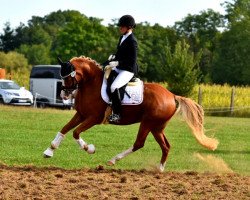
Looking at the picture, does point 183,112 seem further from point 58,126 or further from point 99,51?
point 99,51

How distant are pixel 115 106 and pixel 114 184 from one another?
7.61 feet

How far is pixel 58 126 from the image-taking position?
25578 millimetres

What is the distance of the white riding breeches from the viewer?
39.1 ft

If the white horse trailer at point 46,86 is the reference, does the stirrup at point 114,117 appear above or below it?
above

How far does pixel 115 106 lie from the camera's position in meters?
12.0

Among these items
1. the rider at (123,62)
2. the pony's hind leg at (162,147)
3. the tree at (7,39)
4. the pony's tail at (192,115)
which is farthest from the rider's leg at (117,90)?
the tree at (7,39)

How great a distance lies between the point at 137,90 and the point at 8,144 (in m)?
6.75

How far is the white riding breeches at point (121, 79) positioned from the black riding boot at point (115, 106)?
94mm

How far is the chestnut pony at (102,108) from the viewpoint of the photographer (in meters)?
11.9

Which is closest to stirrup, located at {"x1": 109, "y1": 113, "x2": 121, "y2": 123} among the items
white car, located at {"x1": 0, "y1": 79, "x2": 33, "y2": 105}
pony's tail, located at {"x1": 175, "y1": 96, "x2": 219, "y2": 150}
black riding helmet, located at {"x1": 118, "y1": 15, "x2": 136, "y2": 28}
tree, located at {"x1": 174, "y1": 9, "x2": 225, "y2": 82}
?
pony's tail, located at {"x1": 175, "y1": 96, "x2": 219, "y2": 150}

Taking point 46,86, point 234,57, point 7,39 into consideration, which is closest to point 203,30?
point 234,57

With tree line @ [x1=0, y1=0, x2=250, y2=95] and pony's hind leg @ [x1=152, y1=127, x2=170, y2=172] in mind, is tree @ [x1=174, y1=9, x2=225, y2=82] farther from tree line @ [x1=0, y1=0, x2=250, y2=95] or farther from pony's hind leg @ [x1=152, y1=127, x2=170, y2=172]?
pony's hind leg @ [x1=152, y1=127, x2=170, y2=172]

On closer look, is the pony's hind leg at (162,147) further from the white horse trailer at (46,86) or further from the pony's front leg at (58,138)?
the white horse trailer at (46,86)

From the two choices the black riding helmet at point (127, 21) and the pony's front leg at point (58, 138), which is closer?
the pony's front leg at point (58, 138)
